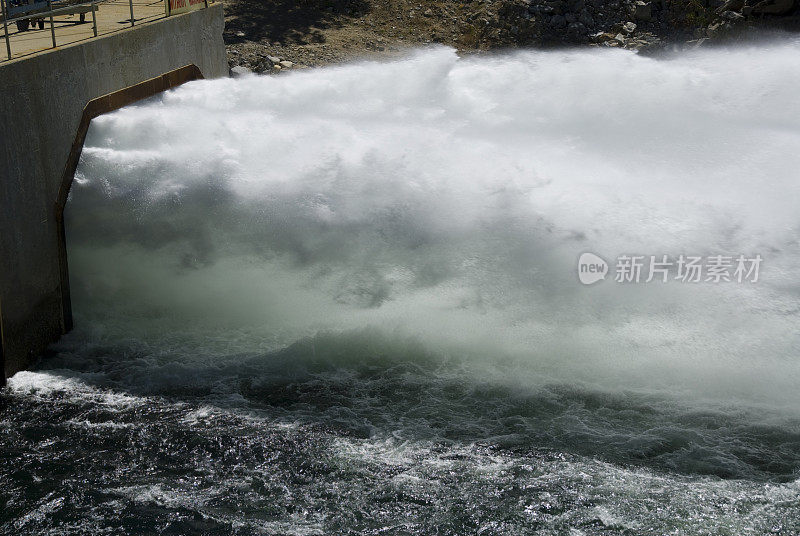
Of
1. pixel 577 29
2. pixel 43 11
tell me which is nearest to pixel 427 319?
pixel 43 11

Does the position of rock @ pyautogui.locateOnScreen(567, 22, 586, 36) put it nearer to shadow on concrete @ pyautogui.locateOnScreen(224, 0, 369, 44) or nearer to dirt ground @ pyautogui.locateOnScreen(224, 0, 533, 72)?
dirt ground @ pyautogui.locateOnScreen(224, 0, 533, 72)

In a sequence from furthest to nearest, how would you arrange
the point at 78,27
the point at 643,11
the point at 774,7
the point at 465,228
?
1. the point at 643,11
2. the point at 774,7
3. the point at 78,27
4. the point at 465,228

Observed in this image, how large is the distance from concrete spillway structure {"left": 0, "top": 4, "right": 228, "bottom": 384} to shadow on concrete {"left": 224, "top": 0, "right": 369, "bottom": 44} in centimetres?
Result: 820

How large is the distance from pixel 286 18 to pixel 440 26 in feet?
12.1

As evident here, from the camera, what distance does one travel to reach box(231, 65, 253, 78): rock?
19203 mm

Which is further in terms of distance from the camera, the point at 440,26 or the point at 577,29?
the point at 440,26

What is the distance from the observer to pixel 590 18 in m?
21.6

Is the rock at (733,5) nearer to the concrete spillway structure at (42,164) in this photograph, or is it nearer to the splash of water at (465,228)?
the splash of water at (465,228)

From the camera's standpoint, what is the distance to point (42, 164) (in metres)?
11.0

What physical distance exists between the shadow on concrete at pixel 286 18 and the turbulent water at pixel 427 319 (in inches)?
265

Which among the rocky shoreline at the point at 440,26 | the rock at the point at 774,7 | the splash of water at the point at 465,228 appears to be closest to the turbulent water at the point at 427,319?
the splash of water at the point at 465,228

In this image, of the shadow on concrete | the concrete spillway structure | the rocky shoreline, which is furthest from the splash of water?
the shadow on concrete

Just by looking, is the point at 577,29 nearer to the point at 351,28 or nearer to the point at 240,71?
the point at 351,28

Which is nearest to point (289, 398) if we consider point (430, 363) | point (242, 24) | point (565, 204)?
point (430, 363)
